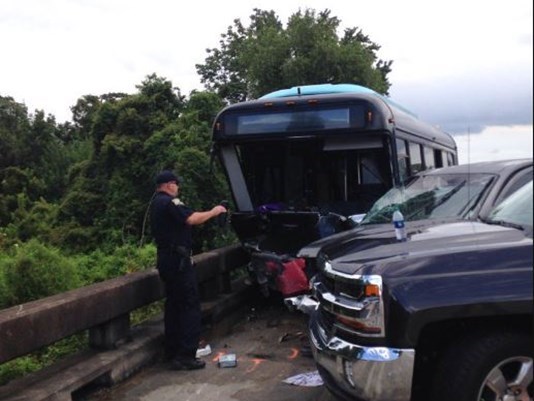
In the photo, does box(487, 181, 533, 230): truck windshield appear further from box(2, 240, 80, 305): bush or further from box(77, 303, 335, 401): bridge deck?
box(2, 240, 80, 305): bush

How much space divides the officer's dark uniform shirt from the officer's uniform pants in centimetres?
14

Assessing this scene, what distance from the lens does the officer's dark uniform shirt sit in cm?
634

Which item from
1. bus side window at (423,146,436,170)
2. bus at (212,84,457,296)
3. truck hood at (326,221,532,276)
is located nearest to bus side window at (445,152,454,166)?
bus side window at (423,146,436,170)

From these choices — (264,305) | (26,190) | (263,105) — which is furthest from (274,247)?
(26,190)

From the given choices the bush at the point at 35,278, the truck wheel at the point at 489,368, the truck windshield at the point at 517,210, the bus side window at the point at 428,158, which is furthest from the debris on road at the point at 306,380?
the bush at the point at 35,278

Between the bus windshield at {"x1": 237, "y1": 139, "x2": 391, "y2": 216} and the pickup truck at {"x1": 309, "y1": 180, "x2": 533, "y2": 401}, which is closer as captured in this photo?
the pickup truck at {"x1": 309, "y1": 180, "x2": 533, "y2": 401}

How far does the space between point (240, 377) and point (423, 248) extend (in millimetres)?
2846

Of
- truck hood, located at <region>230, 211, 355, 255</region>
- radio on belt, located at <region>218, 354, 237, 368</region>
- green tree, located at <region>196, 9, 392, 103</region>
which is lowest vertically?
radio on belt, located at <region>218, 354, 237, 368</region>

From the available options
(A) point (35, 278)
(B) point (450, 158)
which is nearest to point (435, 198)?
(A) point (35, 278)

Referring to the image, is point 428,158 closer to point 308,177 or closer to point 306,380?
point 308,177

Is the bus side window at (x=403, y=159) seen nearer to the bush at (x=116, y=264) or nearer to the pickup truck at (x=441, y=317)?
the pickup truck at (x=441, y=317)

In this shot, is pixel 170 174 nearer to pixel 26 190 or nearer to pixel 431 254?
pixel 431 254

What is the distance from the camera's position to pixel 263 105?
29.3 ft

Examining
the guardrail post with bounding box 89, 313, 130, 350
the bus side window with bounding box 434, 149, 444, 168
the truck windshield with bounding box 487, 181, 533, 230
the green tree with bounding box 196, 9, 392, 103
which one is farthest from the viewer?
the green tree with bounding box 196, 9, 392, 103
